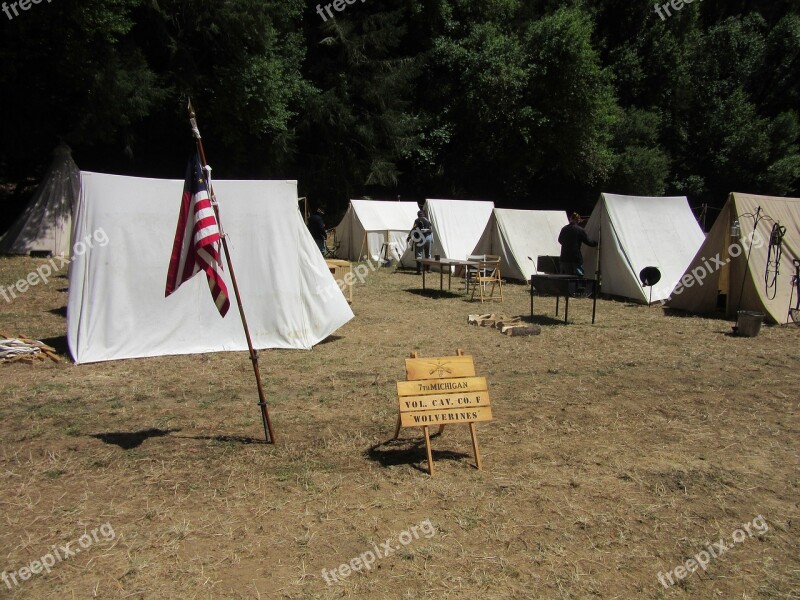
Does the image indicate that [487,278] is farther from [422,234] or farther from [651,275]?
[422,234]

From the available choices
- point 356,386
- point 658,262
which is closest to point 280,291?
point 356,386

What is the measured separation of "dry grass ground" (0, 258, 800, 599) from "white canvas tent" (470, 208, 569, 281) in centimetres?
815

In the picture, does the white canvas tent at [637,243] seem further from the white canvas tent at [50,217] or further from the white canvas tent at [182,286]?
the white canvas tent at [50,217]

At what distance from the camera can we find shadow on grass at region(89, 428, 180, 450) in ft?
16.9

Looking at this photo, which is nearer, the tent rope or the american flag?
the american flag

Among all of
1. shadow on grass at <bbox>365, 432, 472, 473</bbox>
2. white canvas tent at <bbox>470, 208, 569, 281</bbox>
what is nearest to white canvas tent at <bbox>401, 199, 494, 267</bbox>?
white canvas tent at <bbox>470, 208, 569, 281</bbox>

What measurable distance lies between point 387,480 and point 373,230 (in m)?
15.8

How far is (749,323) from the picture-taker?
9641mm

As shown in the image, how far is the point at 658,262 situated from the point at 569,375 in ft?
24.4

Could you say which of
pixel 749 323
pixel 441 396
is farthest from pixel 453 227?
pixel 441 396

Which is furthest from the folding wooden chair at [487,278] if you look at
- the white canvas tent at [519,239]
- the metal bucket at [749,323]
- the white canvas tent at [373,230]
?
the white canvas tent at [373,230]

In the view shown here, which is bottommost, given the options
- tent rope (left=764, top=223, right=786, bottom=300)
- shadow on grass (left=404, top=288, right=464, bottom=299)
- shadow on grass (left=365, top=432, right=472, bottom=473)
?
shadow on grass (left=365, top=432, right=472, bottom=473)

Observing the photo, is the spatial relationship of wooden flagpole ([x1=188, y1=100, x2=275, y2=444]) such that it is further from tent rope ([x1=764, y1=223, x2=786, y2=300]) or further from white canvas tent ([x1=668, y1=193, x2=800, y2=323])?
tent rope ([x1=764, y1=223, x2=786, y2=300])

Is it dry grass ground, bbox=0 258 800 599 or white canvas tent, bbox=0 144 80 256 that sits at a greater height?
white canvas tent, bbox=0 144 80 256
